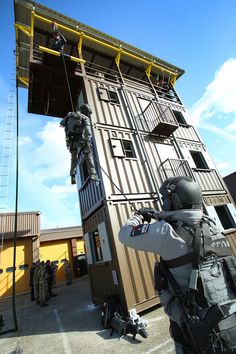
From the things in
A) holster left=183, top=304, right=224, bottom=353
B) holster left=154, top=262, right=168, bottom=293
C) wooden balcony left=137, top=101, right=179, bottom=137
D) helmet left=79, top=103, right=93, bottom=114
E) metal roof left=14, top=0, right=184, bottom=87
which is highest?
metal roof left=14, top=0, right=184, bottom=87

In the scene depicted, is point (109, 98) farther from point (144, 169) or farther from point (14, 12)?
point (14, 12)

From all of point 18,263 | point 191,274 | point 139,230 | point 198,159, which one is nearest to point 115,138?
point 198,159

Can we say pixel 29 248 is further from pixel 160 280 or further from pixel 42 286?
pixel 160 280

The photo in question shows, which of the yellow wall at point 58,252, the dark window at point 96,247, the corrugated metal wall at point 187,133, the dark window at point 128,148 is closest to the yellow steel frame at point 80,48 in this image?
the corrugated metal wall at point 187,133

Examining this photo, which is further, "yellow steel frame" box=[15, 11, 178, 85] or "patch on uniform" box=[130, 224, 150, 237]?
"yellow steel frame" box=[15, 11, 178, 85]

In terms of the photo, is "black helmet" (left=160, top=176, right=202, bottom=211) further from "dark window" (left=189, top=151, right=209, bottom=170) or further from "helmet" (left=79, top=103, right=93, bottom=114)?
"dark window" (left=189, top=151, right=209, bottom=170)

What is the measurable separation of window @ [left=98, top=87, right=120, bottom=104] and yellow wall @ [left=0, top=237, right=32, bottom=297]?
12.7 meters

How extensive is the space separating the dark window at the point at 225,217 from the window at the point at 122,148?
535cm

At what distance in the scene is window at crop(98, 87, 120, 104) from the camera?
8938 mm

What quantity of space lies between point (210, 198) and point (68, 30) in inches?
446

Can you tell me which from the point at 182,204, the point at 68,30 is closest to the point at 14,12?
the point at 68,30

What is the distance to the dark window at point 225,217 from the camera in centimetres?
926

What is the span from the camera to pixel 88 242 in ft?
25.7

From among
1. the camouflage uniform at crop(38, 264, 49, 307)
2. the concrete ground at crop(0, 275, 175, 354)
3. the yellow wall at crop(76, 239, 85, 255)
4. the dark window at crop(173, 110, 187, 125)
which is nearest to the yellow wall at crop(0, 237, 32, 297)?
the yellow wall at crop(76, 239, 85, 255)
